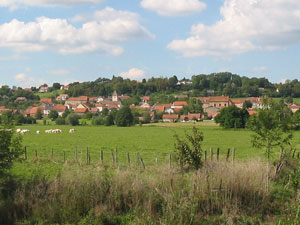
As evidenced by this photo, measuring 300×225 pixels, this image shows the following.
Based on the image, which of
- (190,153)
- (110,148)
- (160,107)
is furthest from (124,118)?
(190,153)

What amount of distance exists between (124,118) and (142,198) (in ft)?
264

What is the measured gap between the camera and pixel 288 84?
173625 millimetres

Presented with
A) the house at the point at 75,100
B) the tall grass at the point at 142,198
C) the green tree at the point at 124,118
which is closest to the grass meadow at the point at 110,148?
the tall grass at the point at 142,198

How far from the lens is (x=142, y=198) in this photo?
13383 mm

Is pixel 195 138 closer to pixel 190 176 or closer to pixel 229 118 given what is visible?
pixel 190 176

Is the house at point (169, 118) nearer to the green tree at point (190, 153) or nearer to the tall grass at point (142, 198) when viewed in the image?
the green tree at point (190, 153)

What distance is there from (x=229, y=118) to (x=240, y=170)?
2452 inches

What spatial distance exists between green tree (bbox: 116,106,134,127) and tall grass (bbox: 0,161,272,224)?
79029 mm

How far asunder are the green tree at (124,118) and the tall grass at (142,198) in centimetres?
7903

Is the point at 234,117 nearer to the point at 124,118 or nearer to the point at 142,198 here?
the point at 124,118

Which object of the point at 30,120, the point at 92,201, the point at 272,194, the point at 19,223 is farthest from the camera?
the point at 30,120

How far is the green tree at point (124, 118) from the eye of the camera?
9356 cm

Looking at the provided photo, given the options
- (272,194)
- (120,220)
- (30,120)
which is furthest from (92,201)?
(30,120)

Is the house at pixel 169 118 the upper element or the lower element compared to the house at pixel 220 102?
lower
